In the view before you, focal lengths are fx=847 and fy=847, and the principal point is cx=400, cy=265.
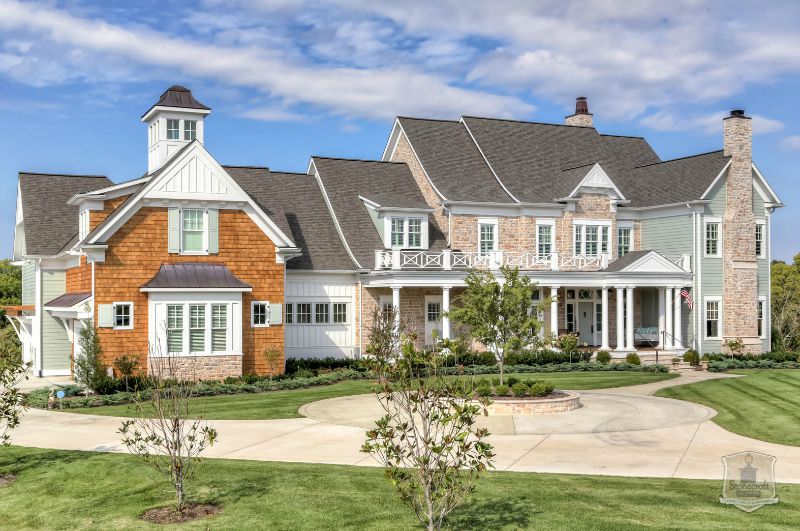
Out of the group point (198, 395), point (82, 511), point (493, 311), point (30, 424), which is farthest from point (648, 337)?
point (82, 511)

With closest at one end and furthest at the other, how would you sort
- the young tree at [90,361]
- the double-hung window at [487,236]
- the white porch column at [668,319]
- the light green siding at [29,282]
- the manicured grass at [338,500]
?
the manicured grass at [338,500] → the young tree at [90,361] → the light green siding at [29,282] → the double-hung window at [487,236] → the white porch column at [668,319]

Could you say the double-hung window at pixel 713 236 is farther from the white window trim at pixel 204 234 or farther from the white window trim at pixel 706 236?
the white window trim at pixel 204 234

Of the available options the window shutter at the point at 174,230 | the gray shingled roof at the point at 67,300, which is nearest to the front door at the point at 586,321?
the window shutter at the point at 174,230

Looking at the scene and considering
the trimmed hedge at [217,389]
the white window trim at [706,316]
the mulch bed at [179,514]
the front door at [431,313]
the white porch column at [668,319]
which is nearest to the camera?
the mulch bed at [179,514]

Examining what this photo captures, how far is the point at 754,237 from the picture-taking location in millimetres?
42656

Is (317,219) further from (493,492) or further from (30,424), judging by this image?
(493,492)

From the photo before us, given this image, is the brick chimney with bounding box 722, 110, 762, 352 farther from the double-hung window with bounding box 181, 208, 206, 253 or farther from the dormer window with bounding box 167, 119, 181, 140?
the dormer window with bounding box 167, 119, 181, 140

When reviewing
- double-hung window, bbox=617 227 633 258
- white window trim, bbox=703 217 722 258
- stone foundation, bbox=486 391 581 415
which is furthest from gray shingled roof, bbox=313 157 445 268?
stone foundation, bbox=486 391 581 415

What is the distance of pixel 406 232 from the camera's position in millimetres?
38969

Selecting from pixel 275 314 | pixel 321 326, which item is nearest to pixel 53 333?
pixel 275 314

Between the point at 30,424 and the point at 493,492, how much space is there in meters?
13.8

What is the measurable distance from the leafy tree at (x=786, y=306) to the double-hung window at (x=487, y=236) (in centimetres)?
1625

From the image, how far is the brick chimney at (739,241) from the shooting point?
42.0 metres

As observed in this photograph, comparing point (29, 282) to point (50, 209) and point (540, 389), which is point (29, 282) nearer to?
point (50, 209)
